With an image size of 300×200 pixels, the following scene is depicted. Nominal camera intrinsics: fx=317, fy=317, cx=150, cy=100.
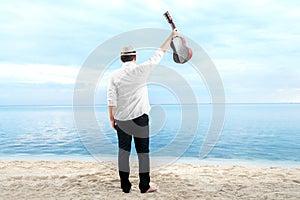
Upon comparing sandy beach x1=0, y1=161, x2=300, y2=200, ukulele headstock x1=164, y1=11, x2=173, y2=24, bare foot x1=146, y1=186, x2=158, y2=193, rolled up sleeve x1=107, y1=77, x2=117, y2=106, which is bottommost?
sandy beach x1=0, y1=161, x2=300, y2=200

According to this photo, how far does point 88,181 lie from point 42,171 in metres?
1.29

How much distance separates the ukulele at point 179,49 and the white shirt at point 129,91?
497mm

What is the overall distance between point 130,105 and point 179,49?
36.4 inches

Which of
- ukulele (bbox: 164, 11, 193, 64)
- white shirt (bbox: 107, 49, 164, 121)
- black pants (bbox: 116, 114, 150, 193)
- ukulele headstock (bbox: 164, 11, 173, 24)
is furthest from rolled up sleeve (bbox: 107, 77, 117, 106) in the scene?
ukulele headstock (bbox: 164, 11, 173, 24)

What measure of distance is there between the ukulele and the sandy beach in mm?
1667

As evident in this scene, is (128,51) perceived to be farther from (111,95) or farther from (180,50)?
(180,50)

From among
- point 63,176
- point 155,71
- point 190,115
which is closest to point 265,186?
point 190,115

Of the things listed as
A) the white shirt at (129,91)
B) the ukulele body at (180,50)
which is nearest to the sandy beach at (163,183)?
the white shirt at (129,91)

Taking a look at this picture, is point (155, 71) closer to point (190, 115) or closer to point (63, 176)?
point (190, 115)

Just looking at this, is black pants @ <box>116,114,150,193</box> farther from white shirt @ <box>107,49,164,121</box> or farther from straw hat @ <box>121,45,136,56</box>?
straw hat @ <box>121,45,136,56</box>

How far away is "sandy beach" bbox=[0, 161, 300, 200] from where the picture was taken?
12.5 ft

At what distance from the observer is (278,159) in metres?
10.7

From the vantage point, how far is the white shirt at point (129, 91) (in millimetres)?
3656

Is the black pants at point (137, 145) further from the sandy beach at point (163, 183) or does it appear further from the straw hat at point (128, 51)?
the straw hat at point (128, 51)
